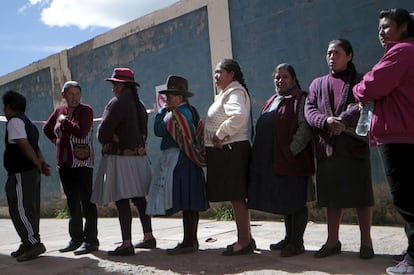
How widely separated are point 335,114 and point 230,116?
0.87 m

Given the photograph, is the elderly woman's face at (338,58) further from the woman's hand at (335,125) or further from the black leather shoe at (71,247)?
the black leather shoe at (71,247)

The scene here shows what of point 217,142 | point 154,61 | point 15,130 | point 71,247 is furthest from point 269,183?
point 154,61

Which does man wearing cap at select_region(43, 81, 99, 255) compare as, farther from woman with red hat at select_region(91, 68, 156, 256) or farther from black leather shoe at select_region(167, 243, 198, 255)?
black leather shoe at select_region(167, 243, 198, 255)

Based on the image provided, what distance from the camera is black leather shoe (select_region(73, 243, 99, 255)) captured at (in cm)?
473

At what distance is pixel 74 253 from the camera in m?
4.73

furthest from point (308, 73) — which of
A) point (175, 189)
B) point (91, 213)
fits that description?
point (91, 213)

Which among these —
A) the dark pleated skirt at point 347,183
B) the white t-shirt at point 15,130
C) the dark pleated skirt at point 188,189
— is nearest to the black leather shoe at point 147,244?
the dark pleated skirt at point 188,189

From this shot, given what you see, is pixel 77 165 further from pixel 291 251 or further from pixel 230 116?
pixel 291 251

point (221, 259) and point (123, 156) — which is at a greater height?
point (123, 156)

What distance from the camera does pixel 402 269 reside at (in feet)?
10.7

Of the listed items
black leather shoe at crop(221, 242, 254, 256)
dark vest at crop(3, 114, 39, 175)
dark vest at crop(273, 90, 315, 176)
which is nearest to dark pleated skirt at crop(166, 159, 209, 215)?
black leather shoe at crop(221, 242, 254, 256)

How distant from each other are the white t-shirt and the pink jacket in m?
3.11

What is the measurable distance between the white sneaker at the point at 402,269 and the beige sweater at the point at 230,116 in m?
1.59

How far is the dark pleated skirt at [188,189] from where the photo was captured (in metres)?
4.34
